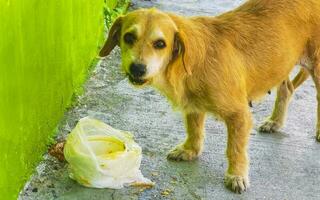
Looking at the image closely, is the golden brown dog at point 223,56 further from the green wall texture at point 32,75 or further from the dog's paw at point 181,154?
the green wall texture at point 32,75

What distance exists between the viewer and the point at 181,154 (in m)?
4.99

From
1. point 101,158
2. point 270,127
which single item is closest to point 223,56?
point 101,158

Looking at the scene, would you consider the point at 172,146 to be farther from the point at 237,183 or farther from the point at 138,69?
the point at 138,69

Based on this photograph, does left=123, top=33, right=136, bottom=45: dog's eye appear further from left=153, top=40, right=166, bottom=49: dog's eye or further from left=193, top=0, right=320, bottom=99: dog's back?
left=193, top=0, right=320, bottom=99: dog's back

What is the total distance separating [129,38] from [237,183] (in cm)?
131

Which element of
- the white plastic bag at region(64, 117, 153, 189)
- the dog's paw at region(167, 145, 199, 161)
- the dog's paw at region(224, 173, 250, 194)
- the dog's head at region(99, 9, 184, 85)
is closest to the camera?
the dog's head at region(99, 9, 184, 85)

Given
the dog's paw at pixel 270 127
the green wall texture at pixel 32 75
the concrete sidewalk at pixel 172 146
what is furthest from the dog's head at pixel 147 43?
the dog's paw at pixel 270 127

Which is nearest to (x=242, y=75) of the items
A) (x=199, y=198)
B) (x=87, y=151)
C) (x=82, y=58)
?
(x=199, y=198)

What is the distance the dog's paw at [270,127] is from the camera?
217 inches

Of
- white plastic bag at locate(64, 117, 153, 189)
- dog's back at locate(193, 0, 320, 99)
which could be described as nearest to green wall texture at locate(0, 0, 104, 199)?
white plastic bag at locate(64, 117, 153, 189)

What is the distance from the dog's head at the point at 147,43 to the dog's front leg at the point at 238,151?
700mm

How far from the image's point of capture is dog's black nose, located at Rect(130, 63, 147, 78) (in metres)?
4.02

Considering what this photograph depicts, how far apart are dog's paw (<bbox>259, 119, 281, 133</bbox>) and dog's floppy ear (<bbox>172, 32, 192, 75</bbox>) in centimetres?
147

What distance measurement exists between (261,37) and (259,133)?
1052 millimetres
